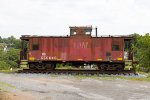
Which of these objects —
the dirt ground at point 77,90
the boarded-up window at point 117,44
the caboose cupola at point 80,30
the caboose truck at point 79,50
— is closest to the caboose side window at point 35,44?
the caboose truck at point 79,50

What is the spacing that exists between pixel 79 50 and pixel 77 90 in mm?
13327

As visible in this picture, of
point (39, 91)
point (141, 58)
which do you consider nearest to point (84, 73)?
point (39, 91)

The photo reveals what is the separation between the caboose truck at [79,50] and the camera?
33.2 m

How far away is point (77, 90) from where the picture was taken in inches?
802

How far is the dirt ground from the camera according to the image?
1777 centimetres

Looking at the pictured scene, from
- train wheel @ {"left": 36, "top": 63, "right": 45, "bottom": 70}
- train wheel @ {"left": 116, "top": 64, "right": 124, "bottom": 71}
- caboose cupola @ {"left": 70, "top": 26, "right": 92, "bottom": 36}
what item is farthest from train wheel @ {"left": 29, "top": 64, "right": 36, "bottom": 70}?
train wheel @ {"left": 116, "top": 64, "right": 124, "bottom": 71}

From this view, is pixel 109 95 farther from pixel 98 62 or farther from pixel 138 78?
pixel 98 62

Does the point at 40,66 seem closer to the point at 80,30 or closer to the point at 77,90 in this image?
the point at 80,30

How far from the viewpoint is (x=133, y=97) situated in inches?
715

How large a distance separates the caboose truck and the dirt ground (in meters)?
7.88

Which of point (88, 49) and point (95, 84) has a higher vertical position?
point (88, 49)

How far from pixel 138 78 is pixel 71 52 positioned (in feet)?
26.3

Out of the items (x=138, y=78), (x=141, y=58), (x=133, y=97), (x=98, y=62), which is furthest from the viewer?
(x=141, y=58)

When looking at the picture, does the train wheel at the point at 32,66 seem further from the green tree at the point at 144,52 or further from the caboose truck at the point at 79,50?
the green tree at the point at 144,52
